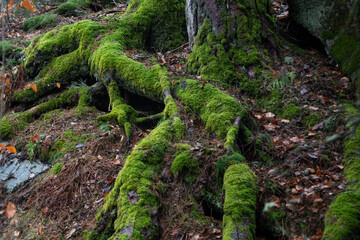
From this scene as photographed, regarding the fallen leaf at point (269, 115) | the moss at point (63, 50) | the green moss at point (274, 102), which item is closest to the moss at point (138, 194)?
the fallen leaf at point (269, 115)

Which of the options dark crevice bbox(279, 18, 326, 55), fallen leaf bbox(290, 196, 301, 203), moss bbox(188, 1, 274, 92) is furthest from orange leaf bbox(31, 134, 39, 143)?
dark crevice bbox(279, 18, 326, 55)

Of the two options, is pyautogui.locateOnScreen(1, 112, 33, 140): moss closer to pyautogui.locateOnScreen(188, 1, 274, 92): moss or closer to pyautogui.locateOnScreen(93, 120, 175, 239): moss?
pyautogui.locateOnScreen(93, 120, 175, 239): moss

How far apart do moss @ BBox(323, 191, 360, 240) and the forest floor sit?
127 millimetres

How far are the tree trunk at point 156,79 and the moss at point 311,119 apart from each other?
0.86m

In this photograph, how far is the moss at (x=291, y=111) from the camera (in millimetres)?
4504

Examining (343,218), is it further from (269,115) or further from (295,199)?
(269,115)

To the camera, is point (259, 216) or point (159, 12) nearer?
point (259, 216)

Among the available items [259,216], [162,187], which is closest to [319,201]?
[259,216]

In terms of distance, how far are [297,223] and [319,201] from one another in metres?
0.32

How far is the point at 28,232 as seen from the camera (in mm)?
4434

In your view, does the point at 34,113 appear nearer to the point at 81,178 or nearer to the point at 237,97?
the point at 81,178

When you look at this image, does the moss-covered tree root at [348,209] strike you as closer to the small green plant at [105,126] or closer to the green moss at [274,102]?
the green moss at [274,102]

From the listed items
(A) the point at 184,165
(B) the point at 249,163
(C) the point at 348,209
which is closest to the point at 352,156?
(C) the point at 348,209

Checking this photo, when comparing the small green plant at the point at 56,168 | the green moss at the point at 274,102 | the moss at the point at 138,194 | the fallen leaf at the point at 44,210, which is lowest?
the fallen leaf at the point at 44,210
